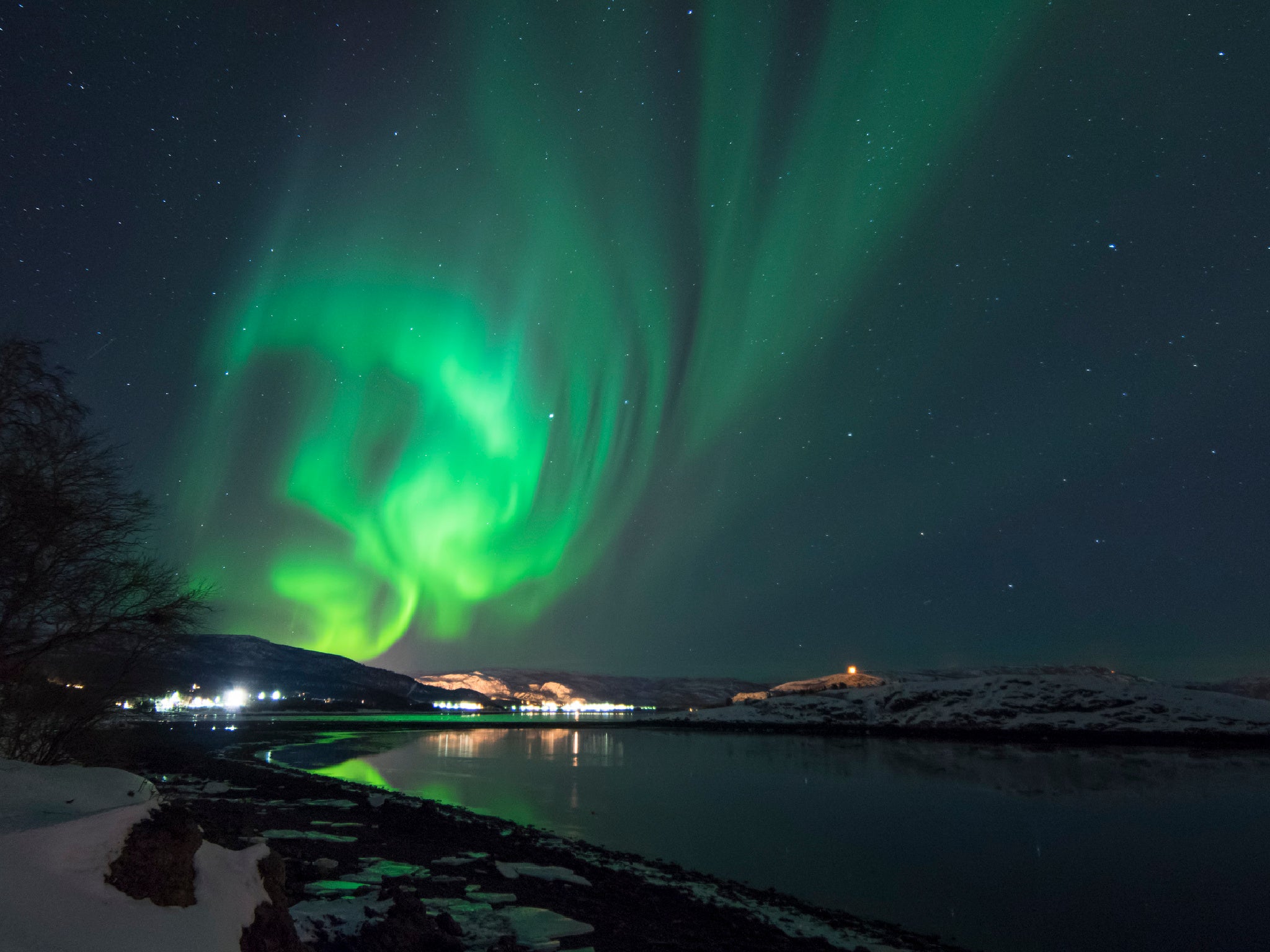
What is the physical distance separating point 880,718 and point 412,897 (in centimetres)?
13789

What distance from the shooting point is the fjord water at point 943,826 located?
754 inches

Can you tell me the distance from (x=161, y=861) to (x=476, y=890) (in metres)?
10.7

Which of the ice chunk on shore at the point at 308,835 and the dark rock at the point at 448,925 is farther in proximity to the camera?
the ice chunk on shore at the point at 308,835

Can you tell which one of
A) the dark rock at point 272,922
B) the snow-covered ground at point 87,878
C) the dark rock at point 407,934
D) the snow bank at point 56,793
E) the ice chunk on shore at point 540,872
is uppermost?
the snow bank at point 56,793

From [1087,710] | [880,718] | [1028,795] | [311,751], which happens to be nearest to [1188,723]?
[1087,710]

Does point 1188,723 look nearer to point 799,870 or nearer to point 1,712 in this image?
point 799,870

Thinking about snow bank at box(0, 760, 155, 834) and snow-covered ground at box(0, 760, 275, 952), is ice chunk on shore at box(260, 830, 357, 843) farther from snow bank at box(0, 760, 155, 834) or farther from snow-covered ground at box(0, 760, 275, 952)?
snow-covered ground at box(0, 760, 275, 952)

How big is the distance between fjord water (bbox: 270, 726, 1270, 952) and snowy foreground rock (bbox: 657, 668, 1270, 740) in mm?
35949

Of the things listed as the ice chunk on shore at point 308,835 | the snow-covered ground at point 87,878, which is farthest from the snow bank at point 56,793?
the ice chunk on shore at point 308,835

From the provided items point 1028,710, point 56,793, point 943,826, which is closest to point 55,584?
point 56,793

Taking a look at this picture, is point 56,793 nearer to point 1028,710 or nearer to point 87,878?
point 87,878

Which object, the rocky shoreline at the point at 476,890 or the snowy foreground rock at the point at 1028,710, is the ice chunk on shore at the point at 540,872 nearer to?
the rocky shoreline at the point at 476,890

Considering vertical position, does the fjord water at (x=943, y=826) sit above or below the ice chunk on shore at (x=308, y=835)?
below

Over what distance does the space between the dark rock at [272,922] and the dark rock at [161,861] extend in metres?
0.79
